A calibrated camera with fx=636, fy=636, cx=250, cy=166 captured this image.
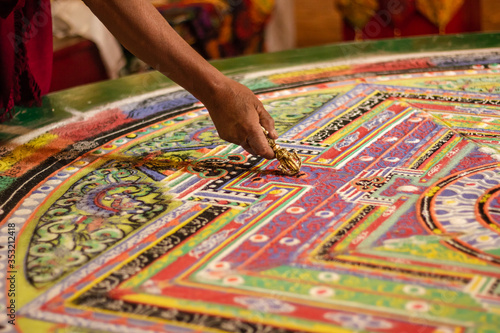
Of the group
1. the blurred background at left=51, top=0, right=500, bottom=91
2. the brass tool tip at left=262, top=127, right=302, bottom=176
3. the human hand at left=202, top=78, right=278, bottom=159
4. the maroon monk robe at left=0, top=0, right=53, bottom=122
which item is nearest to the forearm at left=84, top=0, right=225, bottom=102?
the human hand at left=202, top=78, right=278, bottom=159

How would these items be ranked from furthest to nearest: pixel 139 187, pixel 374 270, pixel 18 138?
pixel 18 138
pixel 139 187
pixel 374 270

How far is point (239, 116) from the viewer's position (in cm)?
126

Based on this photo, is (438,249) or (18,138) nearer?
Result: (438,249)

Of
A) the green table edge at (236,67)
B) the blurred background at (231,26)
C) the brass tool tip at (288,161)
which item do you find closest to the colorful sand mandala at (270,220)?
the brass tool tip at (288,161)

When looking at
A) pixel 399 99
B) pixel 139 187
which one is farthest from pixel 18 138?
pixel 399 99

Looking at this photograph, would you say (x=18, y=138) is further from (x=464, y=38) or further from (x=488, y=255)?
(x=464, y=38)

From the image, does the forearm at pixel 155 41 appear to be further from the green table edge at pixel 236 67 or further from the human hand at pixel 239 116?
the green table edge at pixel 236 67

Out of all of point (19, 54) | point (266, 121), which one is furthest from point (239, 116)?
point (19, 54)

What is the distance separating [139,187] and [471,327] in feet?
2.30

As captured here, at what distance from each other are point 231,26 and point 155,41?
10.5 feet

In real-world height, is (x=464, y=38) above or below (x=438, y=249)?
above

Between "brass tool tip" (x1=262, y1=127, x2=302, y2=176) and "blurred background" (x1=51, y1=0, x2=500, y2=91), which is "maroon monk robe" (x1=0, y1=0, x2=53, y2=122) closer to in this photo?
"brass tool tip" (x1=262, y1=127, x2=302, y2=176)

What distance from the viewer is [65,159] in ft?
4.58

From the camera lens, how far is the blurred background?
339 centimetres
